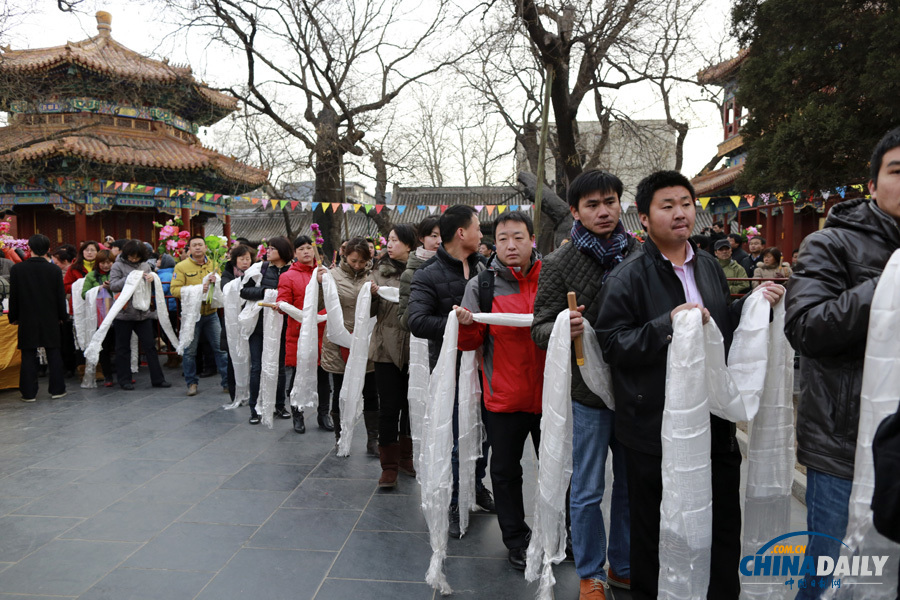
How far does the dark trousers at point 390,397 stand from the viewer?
4117 millimetres

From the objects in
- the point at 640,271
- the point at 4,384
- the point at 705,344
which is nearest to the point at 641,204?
the point at 640,271

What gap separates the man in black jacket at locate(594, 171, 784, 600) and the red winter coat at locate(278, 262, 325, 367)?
357 centimetres

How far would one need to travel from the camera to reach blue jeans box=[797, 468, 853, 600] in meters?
1.79

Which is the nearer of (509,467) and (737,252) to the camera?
(509,467)

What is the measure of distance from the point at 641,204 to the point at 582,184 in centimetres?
32

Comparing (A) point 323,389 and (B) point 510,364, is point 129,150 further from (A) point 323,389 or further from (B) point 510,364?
(B) point 510,364

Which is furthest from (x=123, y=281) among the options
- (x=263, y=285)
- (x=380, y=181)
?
(x=380, y=181)

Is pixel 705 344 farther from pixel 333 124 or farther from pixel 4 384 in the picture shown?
pixel 333 124

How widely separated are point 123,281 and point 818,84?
835 cm

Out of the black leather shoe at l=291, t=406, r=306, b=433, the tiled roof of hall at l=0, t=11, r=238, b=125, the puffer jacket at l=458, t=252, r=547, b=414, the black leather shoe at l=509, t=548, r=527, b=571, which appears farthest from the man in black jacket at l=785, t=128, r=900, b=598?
the tiled roof of hall at l=0, t=11, r=238, b=125

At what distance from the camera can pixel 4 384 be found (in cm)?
742

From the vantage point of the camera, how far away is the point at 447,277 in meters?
3.46

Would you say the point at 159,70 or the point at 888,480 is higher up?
the point at 159,70

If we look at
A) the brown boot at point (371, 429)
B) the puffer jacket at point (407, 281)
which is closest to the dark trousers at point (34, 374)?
the brown boot at point (371, 429)
